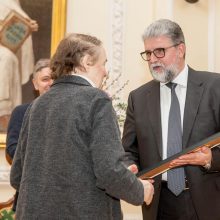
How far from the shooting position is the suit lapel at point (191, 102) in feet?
8.14

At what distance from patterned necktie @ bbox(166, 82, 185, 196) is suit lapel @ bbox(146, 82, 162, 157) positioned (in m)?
0.07

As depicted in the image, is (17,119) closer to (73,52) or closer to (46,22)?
(73,52)

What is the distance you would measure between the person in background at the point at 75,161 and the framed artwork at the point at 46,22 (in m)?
2.98

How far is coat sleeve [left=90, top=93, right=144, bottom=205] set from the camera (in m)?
1.76

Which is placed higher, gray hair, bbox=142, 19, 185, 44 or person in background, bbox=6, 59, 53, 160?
gray hair, bbox=142, 19, 185, 44

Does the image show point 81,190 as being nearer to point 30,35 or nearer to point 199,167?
point 199,167

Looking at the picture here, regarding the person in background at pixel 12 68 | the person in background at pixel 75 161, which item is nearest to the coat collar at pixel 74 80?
the person in background at pixel 75 161

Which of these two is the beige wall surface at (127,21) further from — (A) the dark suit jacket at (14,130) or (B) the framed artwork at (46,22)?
(A) the dark suit jacket at (14,130)

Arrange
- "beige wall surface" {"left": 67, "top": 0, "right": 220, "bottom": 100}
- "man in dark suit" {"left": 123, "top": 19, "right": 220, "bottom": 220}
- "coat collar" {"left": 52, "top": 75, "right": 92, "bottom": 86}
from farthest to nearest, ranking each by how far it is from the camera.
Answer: "beige wall surface" {"left": 67, "top": 0, "right": 220, "bottom": 100} < "man in dark suit" {"left": 123, "top": 19, "right": 220, "bottom": 220} < "coat collar" {"left": 52, "top": 75, "right": 92, "bottom": 86}

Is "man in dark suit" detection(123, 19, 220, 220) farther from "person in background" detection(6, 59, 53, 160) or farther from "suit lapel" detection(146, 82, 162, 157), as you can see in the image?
"person in background" detection(6, 59, 53, 160)

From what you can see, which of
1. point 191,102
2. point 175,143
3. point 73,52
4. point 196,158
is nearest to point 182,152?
point 196,158

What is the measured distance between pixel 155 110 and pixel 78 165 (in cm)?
100

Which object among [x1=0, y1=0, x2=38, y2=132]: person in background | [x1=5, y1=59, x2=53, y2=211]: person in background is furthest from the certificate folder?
[x1=0, y1=0, x2=38, y2=132]: person in background

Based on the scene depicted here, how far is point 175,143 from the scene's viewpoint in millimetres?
2502
